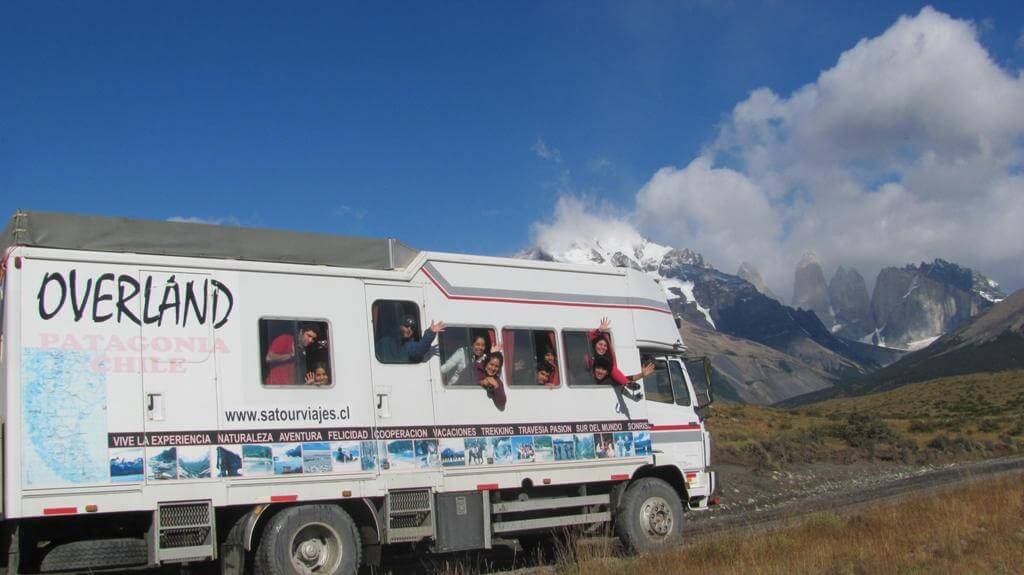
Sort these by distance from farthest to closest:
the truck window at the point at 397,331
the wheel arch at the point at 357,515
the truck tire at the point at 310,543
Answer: the truck window at the point at 397,331
the wheel arch at the point at 357,515
the truck tire at the point at 310,543

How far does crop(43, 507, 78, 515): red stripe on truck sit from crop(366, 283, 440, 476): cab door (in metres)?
3.09

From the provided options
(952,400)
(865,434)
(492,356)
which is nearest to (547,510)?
(492,356)

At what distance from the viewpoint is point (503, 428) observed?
1180 centimetres

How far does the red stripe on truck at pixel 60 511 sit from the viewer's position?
28.8ft

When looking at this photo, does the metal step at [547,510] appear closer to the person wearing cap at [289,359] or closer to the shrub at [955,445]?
the person wearing cap at [289,359]

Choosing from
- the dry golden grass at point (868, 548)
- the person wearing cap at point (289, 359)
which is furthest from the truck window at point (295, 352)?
the dry golden grass at point (868, 548)

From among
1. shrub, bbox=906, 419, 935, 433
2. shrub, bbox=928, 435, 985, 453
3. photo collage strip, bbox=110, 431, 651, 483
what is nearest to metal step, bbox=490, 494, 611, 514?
photo collage strip, bbox=110, 431, 651, 483

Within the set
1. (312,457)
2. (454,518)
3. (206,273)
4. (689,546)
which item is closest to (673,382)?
(689,546)

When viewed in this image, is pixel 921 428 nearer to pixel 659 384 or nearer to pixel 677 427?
pixel 677 427

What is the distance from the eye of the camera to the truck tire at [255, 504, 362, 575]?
9797mm

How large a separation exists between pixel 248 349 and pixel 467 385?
2.69 meters

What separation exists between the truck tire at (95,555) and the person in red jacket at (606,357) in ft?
19.4

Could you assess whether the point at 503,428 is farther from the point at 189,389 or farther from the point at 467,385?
the point at 189,389

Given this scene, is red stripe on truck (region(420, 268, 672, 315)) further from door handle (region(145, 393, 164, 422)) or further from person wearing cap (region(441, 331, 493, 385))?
door handle (region(145, 393, 164, 422))
